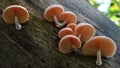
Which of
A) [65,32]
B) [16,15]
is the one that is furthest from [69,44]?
[16,15]

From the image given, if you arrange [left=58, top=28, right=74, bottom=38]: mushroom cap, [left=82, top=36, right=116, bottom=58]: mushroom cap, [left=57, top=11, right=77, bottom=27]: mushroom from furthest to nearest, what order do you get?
[left=57, top=11, right=77, bottom=27]: mushroom < [left=58, top=28, right=74, bottom=38]: mushroom cap < [left=82, top=36, right=116, bottom=58]: mushroom cap

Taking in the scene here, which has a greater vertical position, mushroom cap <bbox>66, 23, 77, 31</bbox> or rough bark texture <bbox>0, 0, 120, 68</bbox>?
mushroom cap <bbox>66, 23, 77, 31</bbox>

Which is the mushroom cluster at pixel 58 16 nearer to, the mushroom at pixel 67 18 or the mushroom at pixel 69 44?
the mushroom at pixel 67 18

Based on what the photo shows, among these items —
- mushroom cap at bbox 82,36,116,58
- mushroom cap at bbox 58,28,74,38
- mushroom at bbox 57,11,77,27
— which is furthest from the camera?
mushroom at bbox 57,11,77,27

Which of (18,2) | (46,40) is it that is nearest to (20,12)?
(18,2)

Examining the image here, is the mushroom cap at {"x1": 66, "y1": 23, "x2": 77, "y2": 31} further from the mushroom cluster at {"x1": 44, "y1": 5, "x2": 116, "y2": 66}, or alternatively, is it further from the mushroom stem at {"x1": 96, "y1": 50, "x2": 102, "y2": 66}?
the mushroom stem at {"x1": 96, "y1": 50, "x2": 102, "y2": 66}

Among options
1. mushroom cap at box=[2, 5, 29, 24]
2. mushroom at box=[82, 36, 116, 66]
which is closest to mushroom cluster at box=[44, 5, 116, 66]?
mushroom at box=[82, 36, 116, 66]

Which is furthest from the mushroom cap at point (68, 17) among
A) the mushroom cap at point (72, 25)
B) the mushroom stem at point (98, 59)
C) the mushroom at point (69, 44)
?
the mushroom stem at point (98, 59)

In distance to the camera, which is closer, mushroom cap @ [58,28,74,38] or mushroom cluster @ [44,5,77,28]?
mushroom cap @ [58,28,74,38]
